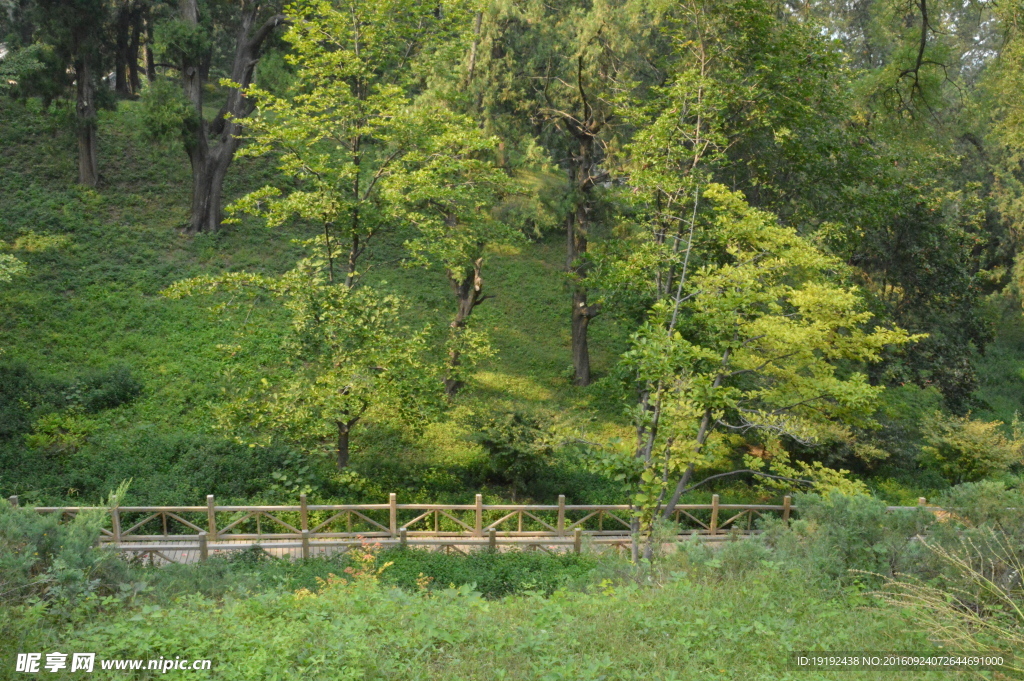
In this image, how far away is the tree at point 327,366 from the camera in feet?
46.2

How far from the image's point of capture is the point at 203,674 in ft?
18.8

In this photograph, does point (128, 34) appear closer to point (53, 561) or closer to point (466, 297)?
point (466, 297)

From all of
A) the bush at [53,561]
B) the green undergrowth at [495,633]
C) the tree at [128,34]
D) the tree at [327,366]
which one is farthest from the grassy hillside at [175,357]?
the green undergrowth at [495,633]

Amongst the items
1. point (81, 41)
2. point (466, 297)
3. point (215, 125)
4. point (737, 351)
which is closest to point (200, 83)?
point (215, 125)

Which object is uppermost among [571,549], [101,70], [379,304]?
[101,70]

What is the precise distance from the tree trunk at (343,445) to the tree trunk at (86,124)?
54.8ft

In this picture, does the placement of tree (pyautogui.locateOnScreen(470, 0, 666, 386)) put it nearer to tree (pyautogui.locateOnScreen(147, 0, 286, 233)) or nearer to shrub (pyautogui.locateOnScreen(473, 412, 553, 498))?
shrub (pyautogui.locateOnScreen(473, 412, 553, 498))

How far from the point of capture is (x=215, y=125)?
2567 centimetres

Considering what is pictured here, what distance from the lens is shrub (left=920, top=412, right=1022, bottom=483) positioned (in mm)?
18828

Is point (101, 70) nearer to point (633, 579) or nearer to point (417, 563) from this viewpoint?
point (417, 563)

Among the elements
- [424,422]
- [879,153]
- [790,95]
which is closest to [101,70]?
[424,422]

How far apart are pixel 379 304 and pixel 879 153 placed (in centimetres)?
1269

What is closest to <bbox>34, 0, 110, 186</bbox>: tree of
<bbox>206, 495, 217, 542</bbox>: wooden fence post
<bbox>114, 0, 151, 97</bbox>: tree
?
<bbox>114, 0, 151, 97</bbox>: tree

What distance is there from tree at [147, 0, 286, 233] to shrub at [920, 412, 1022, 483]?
21039 mm
